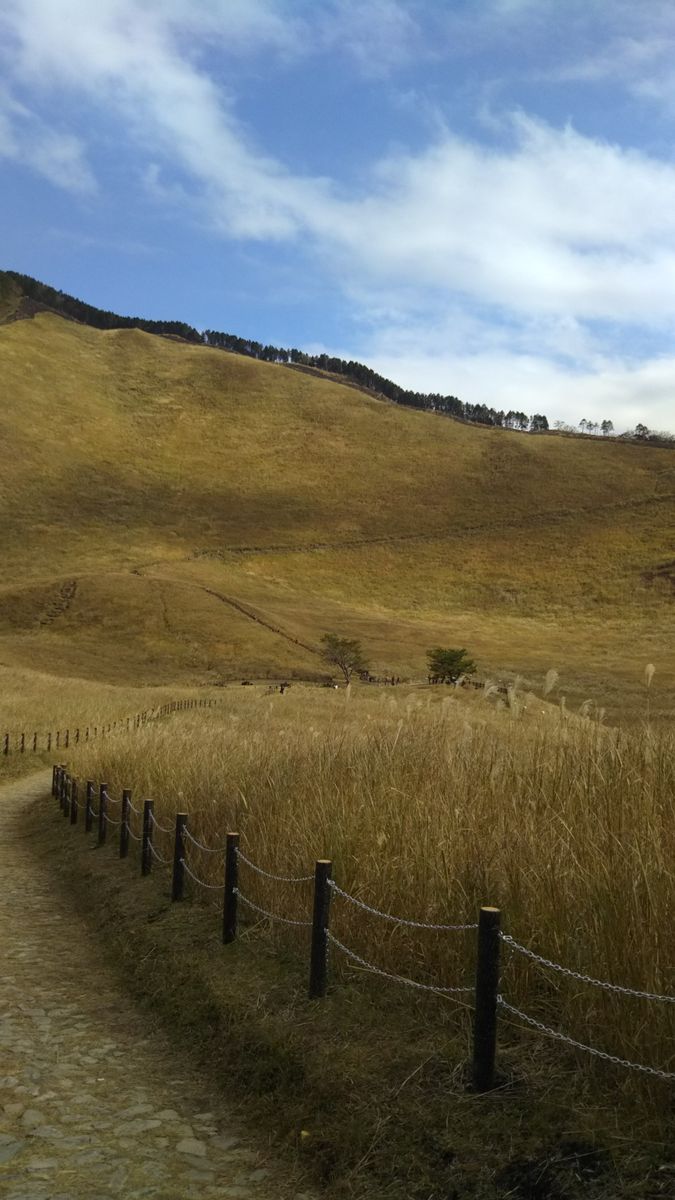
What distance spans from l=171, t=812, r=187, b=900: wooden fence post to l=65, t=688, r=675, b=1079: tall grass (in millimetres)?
256

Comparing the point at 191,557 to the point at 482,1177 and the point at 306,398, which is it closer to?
the point at 306,398

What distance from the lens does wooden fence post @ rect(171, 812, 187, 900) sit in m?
8.34

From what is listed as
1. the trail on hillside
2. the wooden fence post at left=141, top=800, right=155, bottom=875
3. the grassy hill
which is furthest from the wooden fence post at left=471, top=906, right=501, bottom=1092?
the trail on hillside

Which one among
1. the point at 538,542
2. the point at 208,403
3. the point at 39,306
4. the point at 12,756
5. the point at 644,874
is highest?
the point at 39,306

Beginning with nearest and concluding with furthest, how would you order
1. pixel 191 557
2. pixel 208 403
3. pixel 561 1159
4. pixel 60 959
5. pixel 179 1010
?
pixel 561 1159 → pixel 179 1010 → pixel 60 959 → pixel 191 557 → pixel 208 403

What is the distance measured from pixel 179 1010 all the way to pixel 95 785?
847cm

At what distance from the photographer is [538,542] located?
315 feet

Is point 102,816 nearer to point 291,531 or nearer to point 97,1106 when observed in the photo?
point 97,1106

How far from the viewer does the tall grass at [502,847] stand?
14.2 feet

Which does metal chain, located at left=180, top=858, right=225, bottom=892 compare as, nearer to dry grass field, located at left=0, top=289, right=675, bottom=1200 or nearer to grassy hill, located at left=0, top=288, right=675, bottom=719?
dry grass field, located at left=0, top=289, right=675, bottom=1200

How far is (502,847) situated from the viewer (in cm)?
563

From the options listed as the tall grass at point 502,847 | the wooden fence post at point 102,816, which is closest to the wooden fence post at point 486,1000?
the tall grass at point 502,847

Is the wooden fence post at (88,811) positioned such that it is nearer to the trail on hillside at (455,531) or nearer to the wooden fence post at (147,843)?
the wooden fence post at (147,843)

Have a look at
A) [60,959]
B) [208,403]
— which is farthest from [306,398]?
[60,959]
